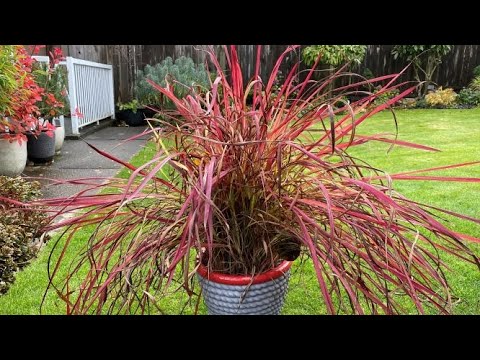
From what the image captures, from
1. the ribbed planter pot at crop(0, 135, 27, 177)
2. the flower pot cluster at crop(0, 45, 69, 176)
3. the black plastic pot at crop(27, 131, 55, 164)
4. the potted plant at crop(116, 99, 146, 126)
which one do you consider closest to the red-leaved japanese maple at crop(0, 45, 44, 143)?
the flower pot cluster at crop(0, 45, 69, 176)

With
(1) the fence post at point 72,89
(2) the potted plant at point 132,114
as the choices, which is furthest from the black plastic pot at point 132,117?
(1) the fence post at point 72,89

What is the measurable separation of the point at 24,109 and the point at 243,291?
122 inches

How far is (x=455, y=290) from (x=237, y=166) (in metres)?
1.53

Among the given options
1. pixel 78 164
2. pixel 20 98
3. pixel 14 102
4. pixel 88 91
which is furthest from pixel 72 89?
pixel 14 102

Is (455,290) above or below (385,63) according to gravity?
below

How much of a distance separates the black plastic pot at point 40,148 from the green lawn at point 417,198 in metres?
0.94

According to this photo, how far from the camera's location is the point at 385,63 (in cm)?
1048

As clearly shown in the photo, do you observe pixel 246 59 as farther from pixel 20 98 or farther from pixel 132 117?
pixel 20 98

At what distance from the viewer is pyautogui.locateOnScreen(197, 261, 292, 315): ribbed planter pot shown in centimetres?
133

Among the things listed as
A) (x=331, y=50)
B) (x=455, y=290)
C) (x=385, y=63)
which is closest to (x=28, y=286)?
(x=455, y=290)

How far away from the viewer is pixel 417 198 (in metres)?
3.56

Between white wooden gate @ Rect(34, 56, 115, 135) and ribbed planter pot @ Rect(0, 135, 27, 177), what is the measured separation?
61.3 inches

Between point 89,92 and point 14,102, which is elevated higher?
point 14,102
